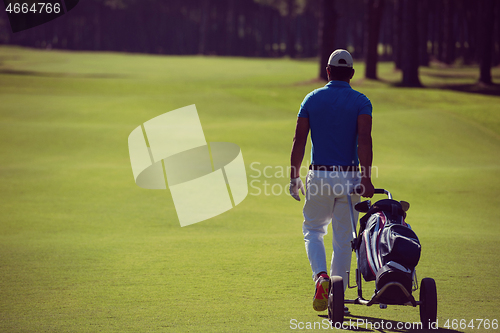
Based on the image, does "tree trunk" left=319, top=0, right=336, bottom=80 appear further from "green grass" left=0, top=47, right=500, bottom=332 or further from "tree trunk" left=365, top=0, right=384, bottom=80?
"green grass" left=0, top=47, right=500, bottom=332

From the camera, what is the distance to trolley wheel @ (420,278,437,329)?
13.7ft

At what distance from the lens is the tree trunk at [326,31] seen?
30.3 meters

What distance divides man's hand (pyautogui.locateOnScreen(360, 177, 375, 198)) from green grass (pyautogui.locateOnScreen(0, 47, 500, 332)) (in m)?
1.08

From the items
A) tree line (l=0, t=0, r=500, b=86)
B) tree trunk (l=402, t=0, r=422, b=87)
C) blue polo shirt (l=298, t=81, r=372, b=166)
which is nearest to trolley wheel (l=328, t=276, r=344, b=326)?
blue polo shirt (l=298, t=81, r=372, b=166)

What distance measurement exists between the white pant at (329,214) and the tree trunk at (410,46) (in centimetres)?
2637

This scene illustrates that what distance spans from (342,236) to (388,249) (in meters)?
0.78

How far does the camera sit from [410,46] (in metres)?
29.9

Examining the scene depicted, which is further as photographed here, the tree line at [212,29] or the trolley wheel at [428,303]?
the tree line at [212,29]

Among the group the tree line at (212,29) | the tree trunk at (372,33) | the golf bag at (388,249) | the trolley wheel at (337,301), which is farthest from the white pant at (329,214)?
the tree line at (212,29)

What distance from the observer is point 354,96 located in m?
4.59

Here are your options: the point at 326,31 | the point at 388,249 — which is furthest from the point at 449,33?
the point at 388,249

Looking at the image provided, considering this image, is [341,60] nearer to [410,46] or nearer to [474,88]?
[410,46]

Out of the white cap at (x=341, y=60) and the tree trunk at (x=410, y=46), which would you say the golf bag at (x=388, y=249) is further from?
the tree trunk at (x=410, y=46)

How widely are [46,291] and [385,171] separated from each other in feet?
30.9
